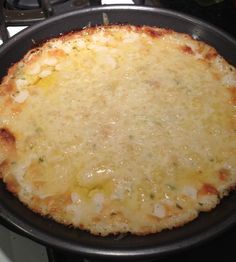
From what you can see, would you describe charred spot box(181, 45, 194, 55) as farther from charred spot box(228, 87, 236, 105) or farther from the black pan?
the black pan

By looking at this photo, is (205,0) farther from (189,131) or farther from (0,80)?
(0,80)

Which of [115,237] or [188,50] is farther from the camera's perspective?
[188,50]

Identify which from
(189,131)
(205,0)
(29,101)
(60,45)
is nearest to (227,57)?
(189,131)

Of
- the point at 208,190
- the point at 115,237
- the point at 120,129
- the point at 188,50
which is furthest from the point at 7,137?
the point at 188,50

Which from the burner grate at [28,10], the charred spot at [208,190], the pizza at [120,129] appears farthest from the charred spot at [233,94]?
the burner grate at [28,10]

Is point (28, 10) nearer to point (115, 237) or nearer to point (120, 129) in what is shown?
point (120, 129)

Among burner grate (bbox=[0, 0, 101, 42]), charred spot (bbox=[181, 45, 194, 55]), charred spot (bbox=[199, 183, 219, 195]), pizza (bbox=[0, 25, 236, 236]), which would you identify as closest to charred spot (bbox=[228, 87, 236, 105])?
pizza (bbox=[0, 25, 236, 236])
